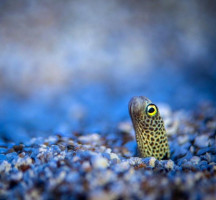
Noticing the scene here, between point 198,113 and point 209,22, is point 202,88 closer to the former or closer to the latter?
point 198,113

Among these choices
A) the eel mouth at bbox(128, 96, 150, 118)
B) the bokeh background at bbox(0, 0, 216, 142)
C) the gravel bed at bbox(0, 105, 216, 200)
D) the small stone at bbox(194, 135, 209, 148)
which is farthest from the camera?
the bokeh background at bbox(0, 0, 216, 142)

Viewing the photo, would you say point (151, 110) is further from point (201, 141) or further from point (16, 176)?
point (16, 176)

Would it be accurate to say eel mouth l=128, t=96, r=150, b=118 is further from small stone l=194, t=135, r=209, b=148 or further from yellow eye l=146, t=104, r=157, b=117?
small stone l=194, t=135, r=209, b=148

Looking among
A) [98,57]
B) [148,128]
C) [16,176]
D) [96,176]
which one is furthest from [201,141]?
[98,57]

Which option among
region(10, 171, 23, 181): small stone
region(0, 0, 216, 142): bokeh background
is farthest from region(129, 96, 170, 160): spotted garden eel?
region(0, 0, 216, 142): bokeh background

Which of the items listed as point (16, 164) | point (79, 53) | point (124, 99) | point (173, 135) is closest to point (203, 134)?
point (173, 135)

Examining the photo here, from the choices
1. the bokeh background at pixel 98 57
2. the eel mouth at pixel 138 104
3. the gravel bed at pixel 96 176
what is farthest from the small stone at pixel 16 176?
the bokeh background at pixel 98 57
